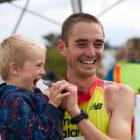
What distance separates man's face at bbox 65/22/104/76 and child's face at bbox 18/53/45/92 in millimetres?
255

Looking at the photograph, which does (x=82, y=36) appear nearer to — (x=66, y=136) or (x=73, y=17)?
(x=73, y=17)

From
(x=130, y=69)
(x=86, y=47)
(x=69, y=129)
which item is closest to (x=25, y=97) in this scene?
(x=69, y=129)

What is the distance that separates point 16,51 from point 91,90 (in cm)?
44

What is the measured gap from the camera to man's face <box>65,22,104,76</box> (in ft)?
8.85

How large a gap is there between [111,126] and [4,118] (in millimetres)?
489

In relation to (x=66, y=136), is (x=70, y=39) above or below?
above

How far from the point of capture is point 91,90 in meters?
2.75

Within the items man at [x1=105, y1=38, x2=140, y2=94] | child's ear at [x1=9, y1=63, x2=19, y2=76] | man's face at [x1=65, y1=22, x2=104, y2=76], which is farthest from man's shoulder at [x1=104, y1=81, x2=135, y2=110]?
man at [x1=105, y1=38, x2=140, y2=94]

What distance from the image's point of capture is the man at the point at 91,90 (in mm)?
2586

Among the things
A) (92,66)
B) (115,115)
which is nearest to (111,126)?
(115,115)

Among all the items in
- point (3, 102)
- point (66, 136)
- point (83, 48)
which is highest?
point (83, 48)

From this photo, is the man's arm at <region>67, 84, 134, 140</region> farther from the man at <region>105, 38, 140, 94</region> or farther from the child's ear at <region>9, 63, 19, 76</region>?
the man at <region>105, 38, 140, 94</region>

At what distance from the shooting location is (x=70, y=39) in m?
2.78

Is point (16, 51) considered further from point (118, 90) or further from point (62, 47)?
point (118, 90)
